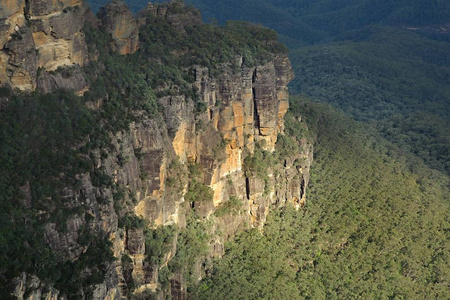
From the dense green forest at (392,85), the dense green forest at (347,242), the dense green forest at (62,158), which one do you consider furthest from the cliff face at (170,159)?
the dense green forest at (392,85)

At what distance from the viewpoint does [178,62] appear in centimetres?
6081

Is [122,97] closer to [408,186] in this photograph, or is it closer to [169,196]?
[169,196]

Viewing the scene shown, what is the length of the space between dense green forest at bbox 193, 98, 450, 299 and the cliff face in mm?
2065

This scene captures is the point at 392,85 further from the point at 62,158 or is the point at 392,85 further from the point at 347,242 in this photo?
the point at 62,158

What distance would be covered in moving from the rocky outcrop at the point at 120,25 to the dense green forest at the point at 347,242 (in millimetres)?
18889

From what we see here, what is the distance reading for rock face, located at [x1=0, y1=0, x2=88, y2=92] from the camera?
42938 millimetres

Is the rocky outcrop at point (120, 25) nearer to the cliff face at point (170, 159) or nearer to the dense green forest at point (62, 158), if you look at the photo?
the cliff face at point (170, 159)

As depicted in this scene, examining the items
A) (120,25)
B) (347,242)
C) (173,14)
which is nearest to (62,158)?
(120,25)

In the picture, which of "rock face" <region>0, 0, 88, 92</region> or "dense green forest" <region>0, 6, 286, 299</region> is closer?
"dense green forest" <region>0, 6, 286, 299</region>

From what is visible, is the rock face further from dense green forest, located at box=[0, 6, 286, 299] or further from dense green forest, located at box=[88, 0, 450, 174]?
dense green forest, located at box=[88, 0, 450, 174]

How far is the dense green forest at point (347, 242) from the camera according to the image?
62.2 meters

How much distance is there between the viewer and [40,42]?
1826 inches

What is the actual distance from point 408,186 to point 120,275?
4222cm

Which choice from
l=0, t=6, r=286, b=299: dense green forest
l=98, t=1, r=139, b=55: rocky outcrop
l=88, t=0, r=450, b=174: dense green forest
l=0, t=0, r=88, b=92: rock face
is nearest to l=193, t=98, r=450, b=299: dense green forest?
l=0, t=6, r=286, b=299: dense green forest
